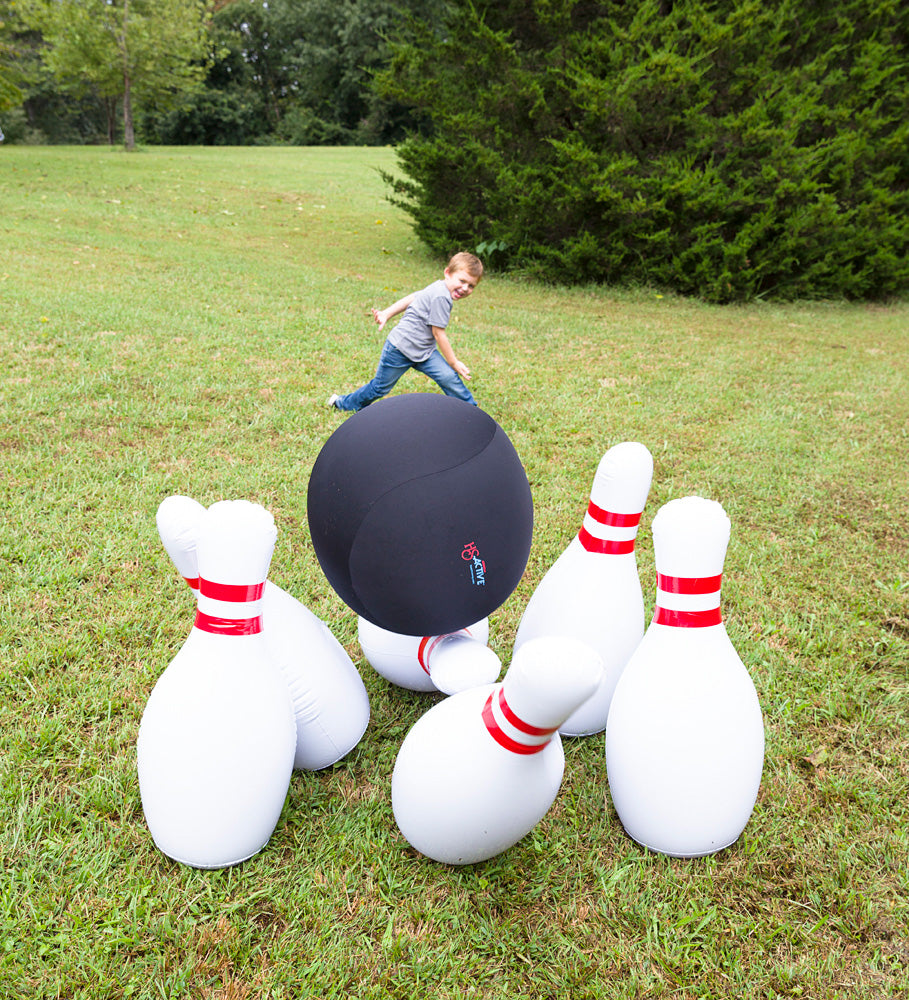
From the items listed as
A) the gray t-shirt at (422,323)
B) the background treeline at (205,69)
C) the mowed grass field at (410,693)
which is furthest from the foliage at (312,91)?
the gray t-shirt at (422,323)

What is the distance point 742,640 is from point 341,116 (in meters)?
34.7

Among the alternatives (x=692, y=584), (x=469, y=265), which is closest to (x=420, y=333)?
(x=469, y=265)

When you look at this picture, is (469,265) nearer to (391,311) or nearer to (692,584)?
(391,311)

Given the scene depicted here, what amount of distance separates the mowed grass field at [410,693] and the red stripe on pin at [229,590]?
0.61 m

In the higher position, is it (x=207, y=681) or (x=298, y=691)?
(x=207, y=681)

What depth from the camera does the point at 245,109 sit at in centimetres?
3175

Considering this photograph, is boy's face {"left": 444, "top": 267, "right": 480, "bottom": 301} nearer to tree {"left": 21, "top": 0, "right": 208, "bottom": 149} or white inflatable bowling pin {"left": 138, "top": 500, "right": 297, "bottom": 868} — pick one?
white inflatable bowling pin {"left": 138, "top": 500, "right": 297, "bottom": 868}

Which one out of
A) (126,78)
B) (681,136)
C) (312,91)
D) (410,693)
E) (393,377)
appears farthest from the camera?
(312,91)

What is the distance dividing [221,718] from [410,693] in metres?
0.79

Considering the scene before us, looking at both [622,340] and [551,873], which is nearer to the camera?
[551,873]

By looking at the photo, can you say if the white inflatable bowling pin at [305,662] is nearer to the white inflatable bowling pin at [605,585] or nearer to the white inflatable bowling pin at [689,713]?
the white inflatable bowling pin at [605,585]

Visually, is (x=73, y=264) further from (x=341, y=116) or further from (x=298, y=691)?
(x=341, y=116)

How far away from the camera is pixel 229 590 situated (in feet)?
4.99

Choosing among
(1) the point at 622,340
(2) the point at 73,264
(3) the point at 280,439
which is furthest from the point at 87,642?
(2) the point at 73,264
